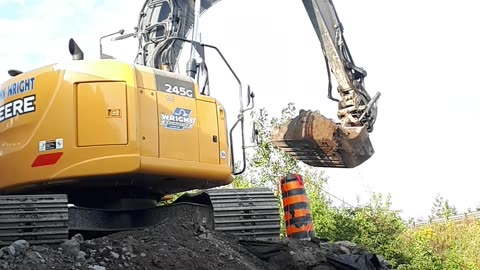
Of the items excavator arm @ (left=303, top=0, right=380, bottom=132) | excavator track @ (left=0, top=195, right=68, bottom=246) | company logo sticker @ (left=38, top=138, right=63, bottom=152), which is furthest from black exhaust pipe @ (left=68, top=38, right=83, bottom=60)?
excavator arm @ (left=303, top=0, right=380, bottom=132)

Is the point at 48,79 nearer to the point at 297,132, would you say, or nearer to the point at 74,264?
the point at 74,264

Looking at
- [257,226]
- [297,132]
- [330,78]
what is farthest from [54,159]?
[330,78]

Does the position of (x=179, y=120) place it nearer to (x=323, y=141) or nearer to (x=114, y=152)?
(x=114, y=152)

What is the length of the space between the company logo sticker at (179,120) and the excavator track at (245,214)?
→ 0.79 meters

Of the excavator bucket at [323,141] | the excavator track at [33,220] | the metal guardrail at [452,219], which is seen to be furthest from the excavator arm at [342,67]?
the metal guardrail at [452,219]

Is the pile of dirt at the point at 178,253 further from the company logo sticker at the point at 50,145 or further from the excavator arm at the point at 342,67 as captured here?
the excavator arm at the point at 342,67

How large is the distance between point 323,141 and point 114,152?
3.90m

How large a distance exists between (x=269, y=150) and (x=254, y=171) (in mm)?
682

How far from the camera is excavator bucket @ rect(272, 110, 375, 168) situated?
32.8ft

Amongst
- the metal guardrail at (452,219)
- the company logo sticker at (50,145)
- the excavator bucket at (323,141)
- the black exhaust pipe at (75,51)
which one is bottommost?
the metal guardrail at (452,219)

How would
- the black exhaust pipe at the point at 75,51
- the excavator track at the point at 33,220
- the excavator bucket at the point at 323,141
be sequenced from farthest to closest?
1. the excavator bucket at the point at 323,141
2. the black exhaust pipe at the point at 75,51
3. the excavator track at the point at 33,220

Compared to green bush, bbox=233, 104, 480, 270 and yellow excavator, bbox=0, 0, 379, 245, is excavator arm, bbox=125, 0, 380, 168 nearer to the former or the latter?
yellow excavator, bbox=0, 0, 379, 245

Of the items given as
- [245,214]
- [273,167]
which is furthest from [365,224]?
[245,214]

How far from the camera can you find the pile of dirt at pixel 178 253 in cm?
575
